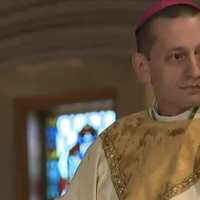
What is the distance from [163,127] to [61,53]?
10.3 ft

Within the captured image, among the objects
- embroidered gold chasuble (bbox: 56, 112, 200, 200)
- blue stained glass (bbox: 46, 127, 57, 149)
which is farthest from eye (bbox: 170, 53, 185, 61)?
blue stained glass (bbox: 46, 127, 57, 149)

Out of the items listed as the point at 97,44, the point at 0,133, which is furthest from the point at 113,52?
the point at 0,133

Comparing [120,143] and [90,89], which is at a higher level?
[90,89]

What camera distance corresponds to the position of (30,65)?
15.6 ft

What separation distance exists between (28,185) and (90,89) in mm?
763

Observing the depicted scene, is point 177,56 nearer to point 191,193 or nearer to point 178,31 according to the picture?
point 178,31

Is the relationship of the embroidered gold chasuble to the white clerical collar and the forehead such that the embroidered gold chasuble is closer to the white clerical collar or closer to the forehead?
the white clerical collar

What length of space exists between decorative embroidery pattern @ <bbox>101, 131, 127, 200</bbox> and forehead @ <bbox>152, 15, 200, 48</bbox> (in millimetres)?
236

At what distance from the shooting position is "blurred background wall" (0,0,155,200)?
4.14 m

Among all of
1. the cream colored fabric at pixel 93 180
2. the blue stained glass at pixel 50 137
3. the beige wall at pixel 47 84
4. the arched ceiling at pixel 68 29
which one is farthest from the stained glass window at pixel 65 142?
the cream colored fabric at pixel 93 180

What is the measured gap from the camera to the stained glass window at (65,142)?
4.94 m

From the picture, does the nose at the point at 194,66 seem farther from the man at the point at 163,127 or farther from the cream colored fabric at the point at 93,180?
the cream colored fabric at the point at 93,180

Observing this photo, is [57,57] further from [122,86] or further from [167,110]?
[167,110]

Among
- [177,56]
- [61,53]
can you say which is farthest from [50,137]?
[177,56]
